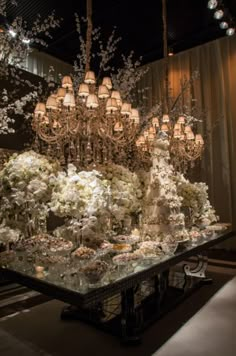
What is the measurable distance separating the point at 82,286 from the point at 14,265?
2.35 feet

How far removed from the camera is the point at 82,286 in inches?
67.4

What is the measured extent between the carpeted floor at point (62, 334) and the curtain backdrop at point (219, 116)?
324 cm

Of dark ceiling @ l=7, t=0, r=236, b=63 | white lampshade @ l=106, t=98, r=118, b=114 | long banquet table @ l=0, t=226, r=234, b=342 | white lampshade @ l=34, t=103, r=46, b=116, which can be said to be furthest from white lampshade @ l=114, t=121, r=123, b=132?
dark ceiling @ l=7, t=0, r=236, b=63

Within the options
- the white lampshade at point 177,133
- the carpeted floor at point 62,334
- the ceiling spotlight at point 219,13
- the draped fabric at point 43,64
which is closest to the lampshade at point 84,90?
the white lampshade at point 177,133

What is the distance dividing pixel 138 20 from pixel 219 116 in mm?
2510

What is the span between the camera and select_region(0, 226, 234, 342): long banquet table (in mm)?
1706

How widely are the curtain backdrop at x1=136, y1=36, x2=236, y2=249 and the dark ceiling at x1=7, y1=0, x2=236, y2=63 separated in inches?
17.1

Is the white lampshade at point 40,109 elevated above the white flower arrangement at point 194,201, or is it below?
above

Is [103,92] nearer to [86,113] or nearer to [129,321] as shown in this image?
[86,113]

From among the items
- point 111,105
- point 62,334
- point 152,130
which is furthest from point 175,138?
point 62,334

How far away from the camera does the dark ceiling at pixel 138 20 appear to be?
17.3ft

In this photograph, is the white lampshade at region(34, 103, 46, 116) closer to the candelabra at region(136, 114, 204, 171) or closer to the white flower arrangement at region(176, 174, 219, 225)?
the candelabra at region(136, 114, 204, 171)

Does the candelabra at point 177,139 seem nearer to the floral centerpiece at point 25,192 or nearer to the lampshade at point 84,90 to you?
the lampshade at point 84,90

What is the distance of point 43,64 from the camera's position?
715 cm
